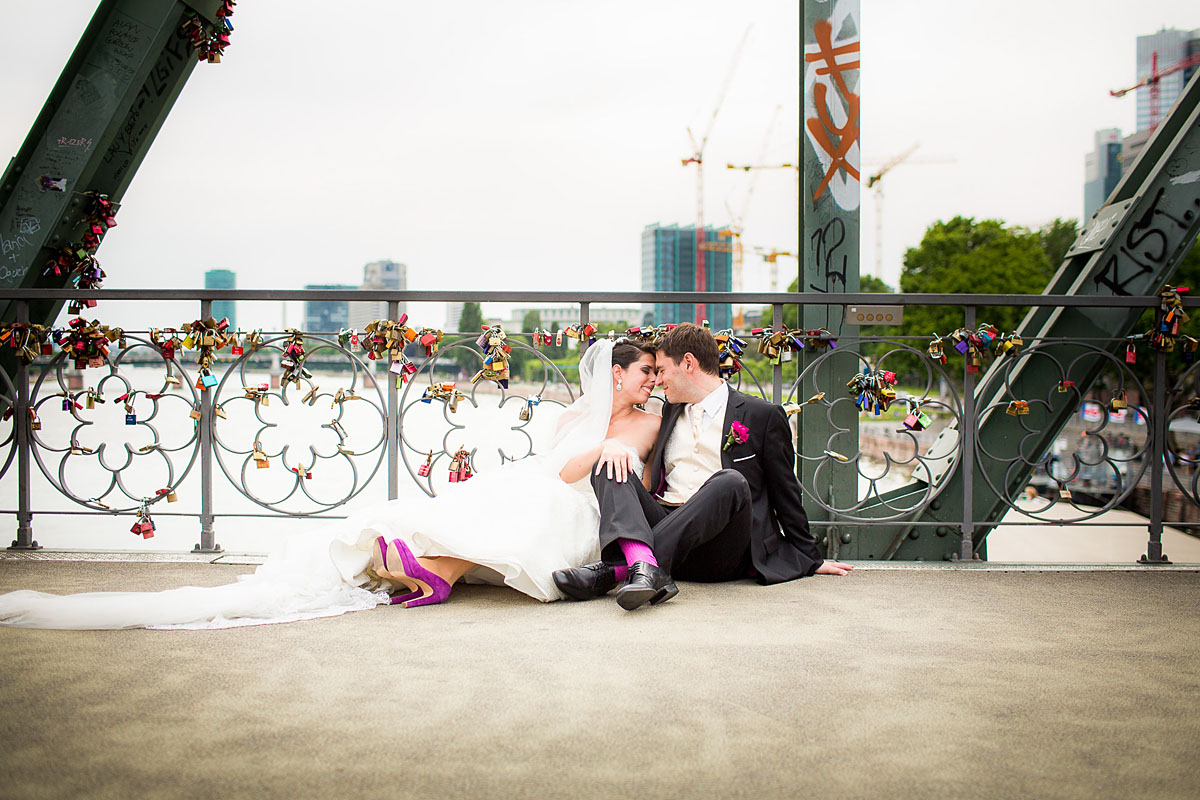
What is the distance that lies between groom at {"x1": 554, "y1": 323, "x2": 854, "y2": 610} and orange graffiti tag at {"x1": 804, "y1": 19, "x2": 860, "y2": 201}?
1.47 m

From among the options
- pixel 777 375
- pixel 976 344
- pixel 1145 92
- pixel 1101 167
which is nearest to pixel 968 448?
pixel 976 344

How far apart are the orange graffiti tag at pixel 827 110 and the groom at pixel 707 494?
4.83 ft

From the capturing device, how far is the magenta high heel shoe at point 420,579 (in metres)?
2.89

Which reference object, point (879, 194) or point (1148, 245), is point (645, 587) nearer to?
point (1148, 245)

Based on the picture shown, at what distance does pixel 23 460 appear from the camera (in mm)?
3697

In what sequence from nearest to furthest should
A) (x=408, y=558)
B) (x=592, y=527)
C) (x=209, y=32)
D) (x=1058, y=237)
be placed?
1. (x=408, y=558)
2. (x=592, y=527)
3. (x=209, y=32)
4. (x=1058, y=237)

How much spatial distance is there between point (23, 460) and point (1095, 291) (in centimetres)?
525

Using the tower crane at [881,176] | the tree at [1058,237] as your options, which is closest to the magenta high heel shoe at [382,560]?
the tree at [1058,237]

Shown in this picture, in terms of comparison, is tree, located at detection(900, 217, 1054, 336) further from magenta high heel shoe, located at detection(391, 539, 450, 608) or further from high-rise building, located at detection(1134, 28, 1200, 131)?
high-rise building, located at detection(1134, 28, 1200, 131)

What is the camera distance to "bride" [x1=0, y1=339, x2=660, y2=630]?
2.66 meters

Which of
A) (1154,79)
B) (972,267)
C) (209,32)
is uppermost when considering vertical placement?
(1154,79)

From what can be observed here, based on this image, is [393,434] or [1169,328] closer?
[1169,328]

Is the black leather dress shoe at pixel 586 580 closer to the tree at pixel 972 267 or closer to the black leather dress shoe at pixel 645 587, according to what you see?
the black leather dress shoe at pixel 645 587

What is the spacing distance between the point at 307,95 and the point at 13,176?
4968cm
